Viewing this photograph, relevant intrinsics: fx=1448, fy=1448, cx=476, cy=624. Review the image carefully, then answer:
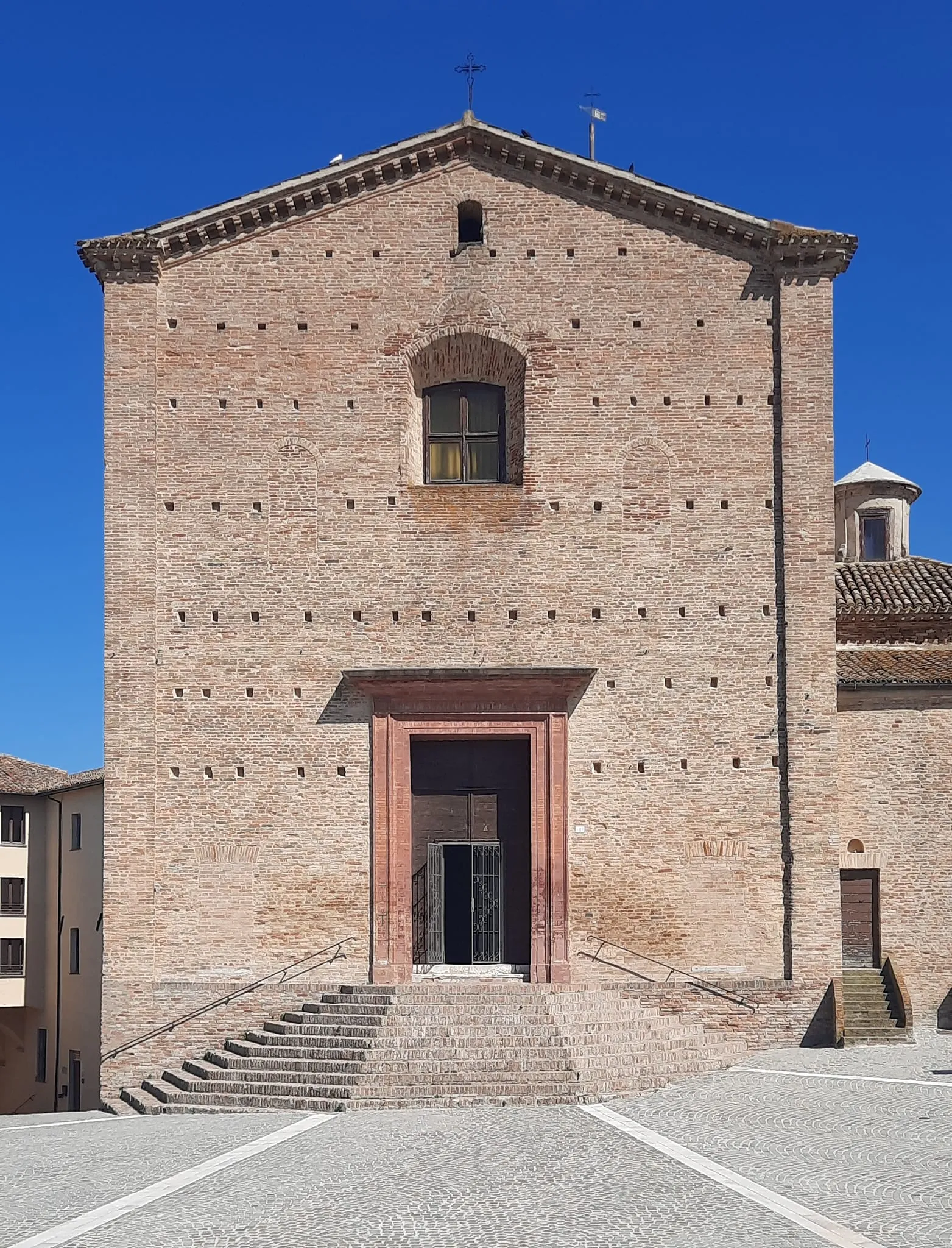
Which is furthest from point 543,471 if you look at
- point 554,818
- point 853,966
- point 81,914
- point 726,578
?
point 81,914

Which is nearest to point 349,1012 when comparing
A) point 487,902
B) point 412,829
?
point 487,902

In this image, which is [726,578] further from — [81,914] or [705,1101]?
[81,914]

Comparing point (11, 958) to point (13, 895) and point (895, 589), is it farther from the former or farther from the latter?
point (895, 589)

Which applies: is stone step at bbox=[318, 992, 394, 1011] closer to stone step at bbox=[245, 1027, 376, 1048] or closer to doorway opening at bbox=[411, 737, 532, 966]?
stone step at bbox=[245, 1027, 376, 1048]

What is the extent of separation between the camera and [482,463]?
20.3 meters

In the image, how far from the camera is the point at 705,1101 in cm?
1488

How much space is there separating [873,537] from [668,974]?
58.3 feet

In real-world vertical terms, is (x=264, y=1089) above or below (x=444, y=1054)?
below

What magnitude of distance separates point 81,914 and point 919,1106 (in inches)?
779

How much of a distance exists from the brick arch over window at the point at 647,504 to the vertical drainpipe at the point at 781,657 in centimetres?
146

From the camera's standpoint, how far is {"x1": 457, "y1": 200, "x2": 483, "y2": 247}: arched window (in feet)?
66.5

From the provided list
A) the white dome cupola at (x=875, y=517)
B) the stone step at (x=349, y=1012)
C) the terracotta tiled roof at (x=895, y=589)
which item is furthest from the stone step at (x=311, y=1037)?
the white dome cupola at (x=875, y=517)

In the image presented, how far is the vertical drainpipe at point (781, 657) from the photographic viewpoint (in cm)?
1883

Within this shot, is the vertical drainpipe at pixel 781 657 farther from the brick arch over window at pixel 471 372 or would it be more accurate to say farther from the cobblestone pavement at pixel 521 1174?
the brick arch over window at pixel 471 372
